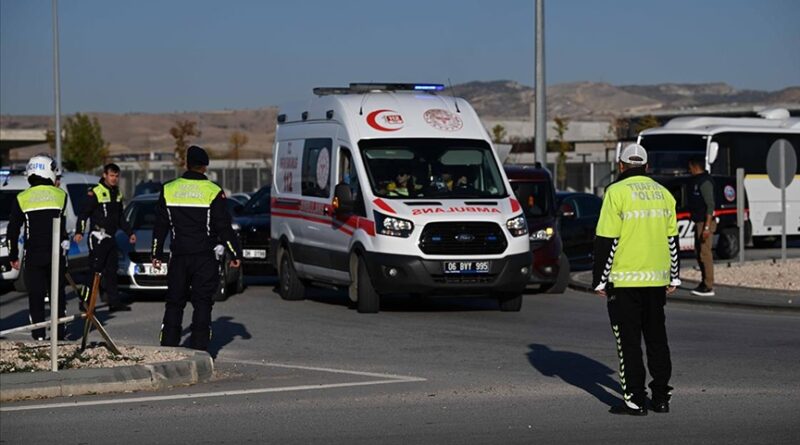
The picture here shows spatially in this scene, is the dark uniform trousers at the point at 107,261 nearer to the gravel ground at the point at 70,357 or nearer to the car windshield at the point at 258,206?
the gravel ground at the point at 70,357

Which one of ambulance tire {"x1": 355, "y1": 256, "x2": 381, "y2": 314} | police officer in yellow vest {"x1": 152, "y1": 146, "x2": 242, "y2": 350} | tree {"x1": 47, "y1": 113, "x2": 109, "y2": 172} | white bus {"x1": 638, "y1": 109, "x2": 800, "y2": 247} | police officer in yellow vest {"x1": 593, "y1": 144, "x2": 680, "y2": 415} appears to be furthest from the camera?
tree {"x1": 47, "y1": 113, "x2": 109, "y2": 172}

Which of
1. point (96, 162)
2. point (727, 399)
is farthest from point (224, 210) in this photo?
point (96, 162)

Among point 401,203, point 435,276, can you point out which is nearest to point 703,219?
point 435,276

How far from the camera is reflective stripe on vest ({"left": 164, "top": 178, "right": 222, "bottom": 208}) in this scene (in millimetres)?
12641

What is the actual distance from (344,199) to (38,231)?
4.85 meters

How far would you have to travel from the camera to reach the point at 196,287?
12680mm

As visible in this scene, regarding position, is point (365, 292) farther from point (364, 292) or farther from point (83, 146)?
point (83, 146)

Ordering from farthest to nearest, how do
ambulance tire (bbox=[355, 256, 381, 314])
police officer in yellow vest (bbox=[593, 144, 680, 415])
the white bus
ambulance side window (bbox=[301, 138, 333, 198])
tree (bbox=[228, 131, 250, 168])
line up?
tree (bbox=[228, 131, 250, 168]), the white bus, ambulance side window (bbox=[301, 138, 333, 198]), ambulance tire (bbox=[355, 256, 381, 314]), police officer in yellow vest (bbox=[593, 144, 680, 415])

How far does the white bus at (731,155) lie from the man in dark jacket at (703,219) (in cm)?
1327

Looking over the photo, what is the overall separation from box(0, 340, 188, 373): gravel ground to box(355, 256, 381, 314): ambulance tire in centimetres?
552

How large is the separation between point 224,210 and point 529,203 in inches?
379

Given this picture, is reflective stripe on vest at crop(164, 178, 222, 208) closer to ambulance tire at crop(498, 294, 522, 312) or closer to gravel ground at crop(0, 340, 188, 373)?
gravel ground at crop(0, 340, 188, 373)

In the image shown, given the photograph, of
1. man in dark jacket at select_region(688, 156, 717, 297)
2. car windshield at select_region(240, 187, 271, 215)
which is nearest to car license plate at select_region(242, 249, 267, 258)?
car windshield at select_region(240, 187, 271, 215)

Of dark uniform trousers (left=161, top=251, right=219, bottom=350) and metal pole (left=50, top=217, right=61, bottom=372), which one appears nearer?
metal pole (left=50, top=217, right=61, bottom=372)
